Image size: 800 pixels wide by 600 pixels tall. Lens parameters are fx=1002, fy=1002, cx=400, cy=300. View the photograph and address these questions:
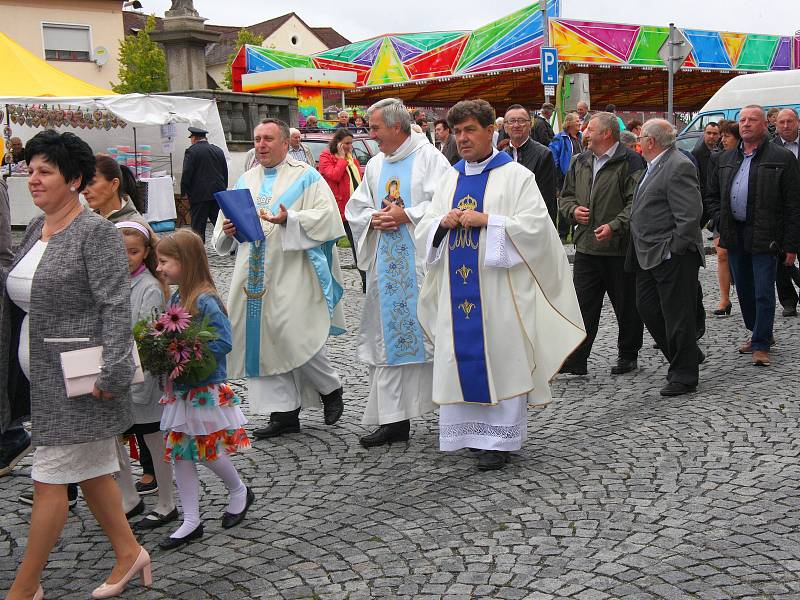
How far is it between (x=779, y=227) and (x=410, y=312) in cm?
330

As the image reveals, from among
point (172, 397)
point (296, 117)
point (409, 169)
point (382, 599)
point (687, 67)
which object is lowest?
point (382, 599)

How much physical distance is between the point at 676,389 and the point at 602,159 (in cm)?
185

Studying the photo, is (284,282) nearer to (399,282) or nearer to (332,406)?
(399,282)

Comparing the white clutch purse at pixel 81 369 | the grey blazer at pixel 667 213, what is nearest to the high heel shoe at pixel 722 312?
the grey blazer at pixel 667 213

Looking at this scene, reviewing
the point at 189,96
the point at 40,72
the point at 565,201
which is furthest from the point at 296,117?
the point at 565,201

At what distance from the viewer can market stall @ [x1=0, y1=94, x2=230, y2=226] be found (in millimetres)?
16406

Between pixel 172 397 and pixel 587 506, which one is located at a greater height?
pixel 172 397

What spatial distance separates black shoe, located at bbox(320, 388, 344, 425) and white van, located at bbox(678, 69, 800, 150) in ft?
40.7

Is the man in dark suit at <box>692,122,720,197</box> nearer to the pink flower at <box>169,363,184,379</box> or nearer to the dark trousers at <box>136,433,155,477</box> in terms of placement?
the dark trousers at <box>136,433,155,477</box>

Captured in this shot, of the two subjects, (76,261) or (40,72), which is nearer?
(76,261)

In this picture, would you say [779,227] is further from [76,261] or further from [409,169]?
[76,261]

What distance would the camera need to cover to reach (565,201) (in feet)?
25.7

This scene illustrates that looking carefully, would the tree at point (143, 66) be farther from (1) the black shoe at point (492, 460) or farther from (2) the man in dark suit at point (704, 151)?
(1) the black shoe at point (492, 460)

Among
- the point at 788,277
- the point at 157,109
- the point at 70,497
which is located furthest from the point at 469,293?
the point at 157,109
